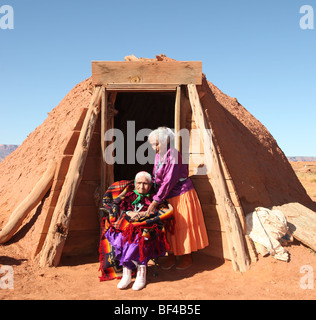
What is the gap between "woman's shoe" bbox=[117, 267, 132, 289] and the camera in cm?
368

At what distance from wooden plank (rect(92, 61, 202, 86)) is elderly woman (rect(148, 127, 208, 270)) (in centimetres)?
108

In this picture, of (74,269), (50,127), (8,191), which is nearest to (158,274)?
(74,269)

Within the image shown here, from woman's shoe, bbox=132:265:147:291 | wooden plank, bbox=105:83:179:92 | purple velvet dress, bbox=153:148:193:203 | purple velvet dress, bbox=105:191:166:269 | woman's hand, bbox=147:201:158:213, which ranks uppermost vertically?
wooden plank, bbox=105:83:179:92

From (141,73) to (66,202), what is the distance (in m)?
2.21

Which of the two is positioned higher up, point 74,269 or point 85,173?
point 85,173

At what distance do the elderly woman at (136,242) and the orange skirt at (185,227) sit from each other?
225mm

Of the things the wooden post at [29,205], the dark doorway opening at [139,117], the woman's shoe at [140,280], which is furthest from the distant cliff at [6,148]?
the woman's shoe at [140,280]

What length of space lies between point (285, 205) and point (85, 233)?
11.4 ft

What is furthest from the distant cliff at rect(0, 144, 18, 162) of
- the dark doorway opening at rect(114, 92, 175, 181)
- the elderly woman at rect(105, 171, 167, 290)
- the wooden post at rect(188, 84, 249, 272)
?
the elderly woman at rect(105, 171, 167, 290)

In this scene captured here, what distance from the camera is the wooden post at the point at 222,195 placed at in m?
4.20

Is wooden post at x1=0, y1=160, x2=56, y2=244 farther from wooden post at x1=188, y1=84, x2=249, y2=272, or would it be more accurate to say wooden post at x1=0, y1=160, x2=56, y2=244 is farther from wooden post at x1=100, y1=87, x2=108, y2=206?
wooden post at x1=188, y1=84, x2=249, y2=272

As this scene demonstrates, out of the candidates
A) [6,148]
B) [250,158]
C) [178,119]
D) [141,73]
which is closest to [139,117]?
[141,73]

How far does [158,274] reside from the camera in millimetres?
4223
